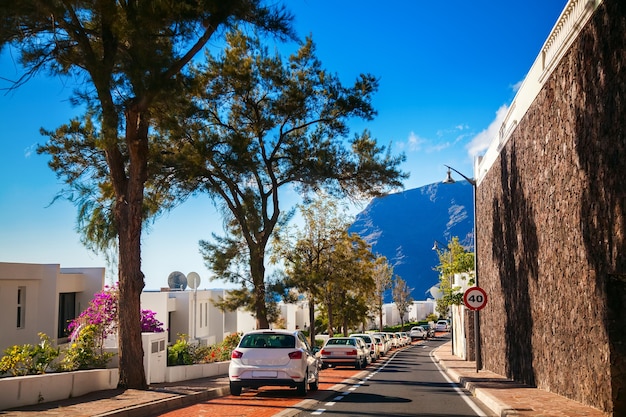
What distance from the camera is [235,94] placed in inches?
1147

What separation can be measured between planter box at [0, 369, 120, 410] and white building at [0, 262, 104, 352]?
28.7ft

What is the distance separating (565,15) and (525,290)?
871 centimetres

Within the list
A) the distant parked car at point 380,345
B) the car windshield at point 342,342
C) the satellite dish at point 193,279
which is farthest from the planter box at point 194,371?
the distant parked car at point 380,345

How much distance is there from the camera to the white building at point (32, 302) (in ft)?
81.1

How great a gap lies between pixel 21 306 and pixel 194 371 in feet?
23.5

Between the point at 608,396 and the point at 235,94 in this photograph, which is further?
the point at 235,94

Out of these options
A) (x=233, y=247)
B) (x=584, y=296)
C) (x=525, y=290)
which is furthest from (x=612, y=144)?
(x=233, y=247)

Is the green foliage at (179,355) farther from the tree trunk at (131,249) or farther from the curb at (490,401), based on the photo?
the curb at (490,401)

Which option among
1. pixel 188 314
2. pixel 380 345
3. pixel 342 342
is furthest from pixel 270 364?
pixel 380 345

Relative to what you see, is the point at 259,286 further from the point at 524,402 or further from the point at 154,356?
the point at 524,402

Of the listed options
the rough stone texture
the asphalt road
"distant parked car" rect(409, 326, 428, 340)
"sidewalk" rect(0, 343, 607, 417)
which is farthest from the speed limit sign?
"distant parked car" rect(409, 326, 428, 340)

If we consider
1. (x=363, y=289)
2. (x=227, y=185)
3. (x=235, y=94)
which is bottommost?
(x=363, y=289)

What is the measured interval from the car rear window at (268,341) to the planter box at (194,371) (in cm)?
577

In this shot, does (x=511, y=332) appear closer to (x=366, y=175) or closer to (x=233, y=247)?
(x=366, y=175)
